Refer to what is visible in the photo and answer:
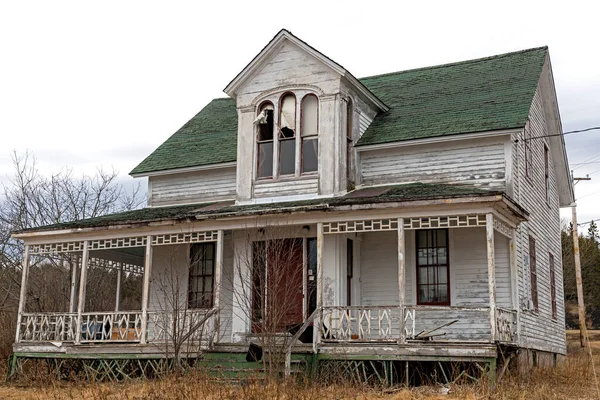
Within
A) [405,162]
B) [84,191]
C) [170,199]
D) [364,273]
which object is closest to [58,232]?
[170,199]

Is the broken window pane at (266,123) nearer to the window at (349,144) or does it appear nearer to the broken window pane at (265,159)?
the broken window pane at (265,159)

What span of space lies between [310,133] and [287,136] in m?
0.63

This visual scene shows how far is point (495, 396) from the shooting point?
37.8ft

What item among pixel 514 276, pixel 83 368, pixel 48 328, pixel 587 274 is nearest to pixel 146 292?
pixel 83 368

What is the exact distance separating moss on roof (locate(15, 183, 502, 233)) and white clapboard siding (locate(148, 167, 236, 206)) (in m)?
0.76

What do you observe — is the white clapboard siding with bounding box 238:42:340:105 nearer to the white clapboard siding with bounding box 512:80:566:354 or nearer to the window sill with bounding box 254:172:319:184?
the window sill with bounding box 254:172:319:184

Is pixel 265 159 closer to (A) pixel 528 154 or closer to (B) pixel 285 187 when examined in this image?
(B) pixel 285 187

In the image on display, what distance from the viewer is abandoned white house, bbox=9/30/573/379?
48.7ft

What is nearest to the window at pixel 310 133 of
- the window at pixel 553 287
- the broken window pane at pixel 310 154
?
the broken window pane at pixel 310 154

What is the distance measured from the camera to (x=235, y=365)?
14.1 meters

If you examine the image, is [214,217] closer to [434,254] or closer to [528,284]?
[434,254]

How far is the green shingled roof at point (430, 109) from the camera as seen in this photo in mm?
17109

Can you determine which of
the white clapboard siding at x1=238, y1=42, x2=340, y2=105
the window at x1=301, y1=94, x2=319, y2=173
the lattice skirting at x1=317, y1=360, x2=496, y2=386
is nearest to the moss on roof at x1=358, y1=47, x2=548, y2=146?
the window at x1=301, y1=94, x2=319, y2=173

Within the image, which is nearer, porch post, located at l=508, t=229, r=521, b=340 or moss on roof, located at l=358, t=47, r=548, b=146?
porch post, located at l=508, t=229, r=521, b=340
